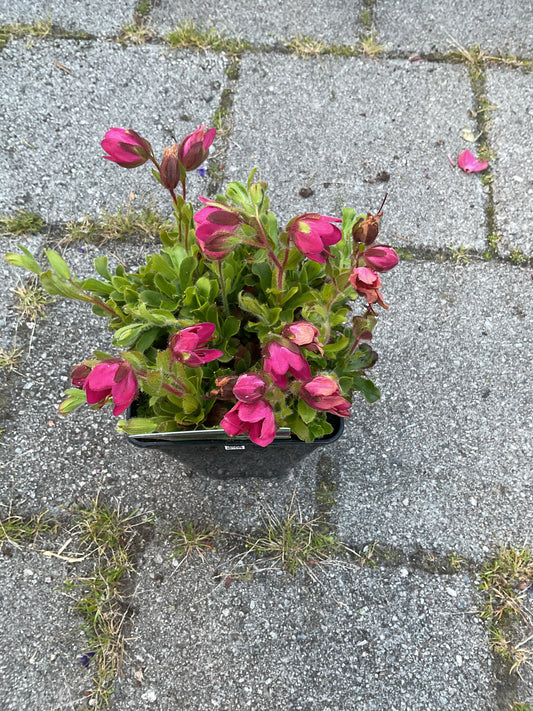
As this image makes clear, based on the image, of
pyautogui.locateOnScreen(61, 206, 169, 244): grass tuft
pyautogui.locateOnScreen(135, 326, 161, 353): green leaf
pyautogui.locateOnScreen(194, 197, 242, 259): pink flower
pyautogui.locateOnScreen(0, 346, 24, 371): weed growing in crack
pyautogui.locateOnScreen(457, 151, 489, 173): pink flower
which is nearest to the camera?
pyautogui.locateOnScreen(194, 197, 242, 259): pink flower

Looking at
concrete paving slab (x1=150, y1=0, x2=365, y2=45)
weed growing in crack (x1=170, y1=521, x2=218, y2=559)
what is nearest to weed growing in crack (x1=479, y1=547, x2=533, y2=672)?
weed growing in crack (x1=170, y1=521, x2=218, y2=559)

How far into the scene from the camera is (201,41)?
2.04 metres

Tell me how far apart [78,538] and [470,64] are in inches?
87.1

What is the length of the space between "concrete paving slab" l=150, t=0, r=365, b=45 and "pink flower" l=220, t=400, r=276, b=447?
186 centimetres

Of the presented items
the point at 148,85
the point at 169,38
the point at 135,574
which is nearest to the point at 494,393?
the point at 135,574

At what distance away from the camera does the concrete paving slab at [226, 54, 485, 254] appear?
70.1 inches

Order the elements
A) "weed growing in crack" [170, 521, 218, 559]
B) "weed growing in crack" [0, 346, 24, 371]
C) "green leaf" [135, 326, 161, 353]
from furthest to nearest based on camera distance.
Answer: "weed growing in crack" [0, 346, 24, 371] < "weed growing in crack" [170, 521, 218, 559] < "green leaf" [135, 326, 161, 353]

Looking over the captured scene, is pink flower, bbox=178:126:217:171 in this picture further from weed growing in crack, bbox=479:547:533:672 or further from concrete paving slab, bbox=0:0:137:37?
concrete paving slab, bbox=0:0:137:37

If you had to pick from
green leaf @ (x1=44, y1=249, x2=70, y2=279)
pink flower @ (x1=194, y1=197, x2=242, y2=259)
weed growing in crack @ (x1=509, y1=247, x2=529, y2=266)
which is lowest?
weed growing in crack @ (x1=509, y1=247, x2=529, y2=266)

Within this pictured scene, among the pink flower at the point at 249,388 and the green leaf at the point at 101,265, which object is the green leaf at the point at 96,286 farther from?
the pink flower at the point at 249,388

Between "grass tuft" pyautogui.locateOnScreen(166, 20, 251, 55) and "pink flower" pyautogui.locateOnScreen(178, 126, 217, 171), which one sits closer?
"pink flower" pyautogui.locateOnScreen(178, 126, 217, 171)

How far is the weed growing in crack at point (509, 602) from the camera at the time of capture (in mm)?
1280

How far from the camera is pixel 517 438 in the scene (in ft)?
4.91

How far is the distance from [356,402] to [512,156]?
3.70 feet
